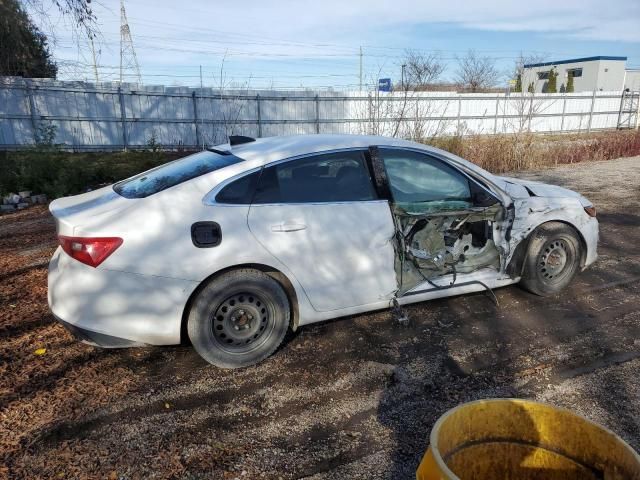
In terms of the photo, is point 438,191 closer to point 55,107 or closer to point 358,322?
point 358,322

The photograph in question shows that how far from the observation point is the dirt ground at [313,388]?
275 centimetres

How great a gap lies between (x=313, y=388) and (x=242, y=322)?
2.30ft

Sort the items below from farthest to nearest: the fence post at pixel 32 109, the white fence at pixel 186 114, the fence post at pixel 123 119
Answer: the fence post at pixel 123 119, the fence post at pixel 32 109, the white fence at pixel 186 114

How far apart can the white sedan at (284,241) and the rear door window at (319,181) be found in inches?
0.4

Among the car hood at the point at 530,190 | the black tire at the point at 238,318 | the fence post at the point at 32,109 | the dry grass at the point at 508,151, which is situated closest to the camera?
the black tire at the point at 238,318

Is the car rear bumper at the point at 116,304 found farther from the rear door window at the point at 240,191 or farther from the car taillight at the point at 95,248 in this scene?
the rear door window at the point at 240,191

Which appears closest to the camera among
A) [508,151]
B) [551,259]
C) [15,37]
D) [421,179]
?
[421,179]

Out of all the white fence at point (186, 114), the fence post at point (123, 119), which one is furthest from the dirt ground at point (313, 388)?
the fence post at point (123, 119)

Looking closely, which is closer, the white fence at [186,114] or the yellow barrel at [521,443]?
the yellow barrel at [521,443]

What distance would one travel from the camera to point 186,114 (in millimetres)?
18500

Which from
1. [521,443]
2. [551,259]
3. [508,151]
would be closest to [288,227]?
[521,443]

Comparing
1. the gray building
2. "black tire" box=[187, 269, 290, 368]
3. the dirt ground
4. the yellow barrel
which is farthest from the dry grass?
the gray building

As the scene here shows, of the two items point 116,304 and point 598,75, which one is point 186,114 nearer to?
point 116,304

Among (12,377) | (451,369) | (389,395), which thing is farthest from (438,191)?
(12,377)
